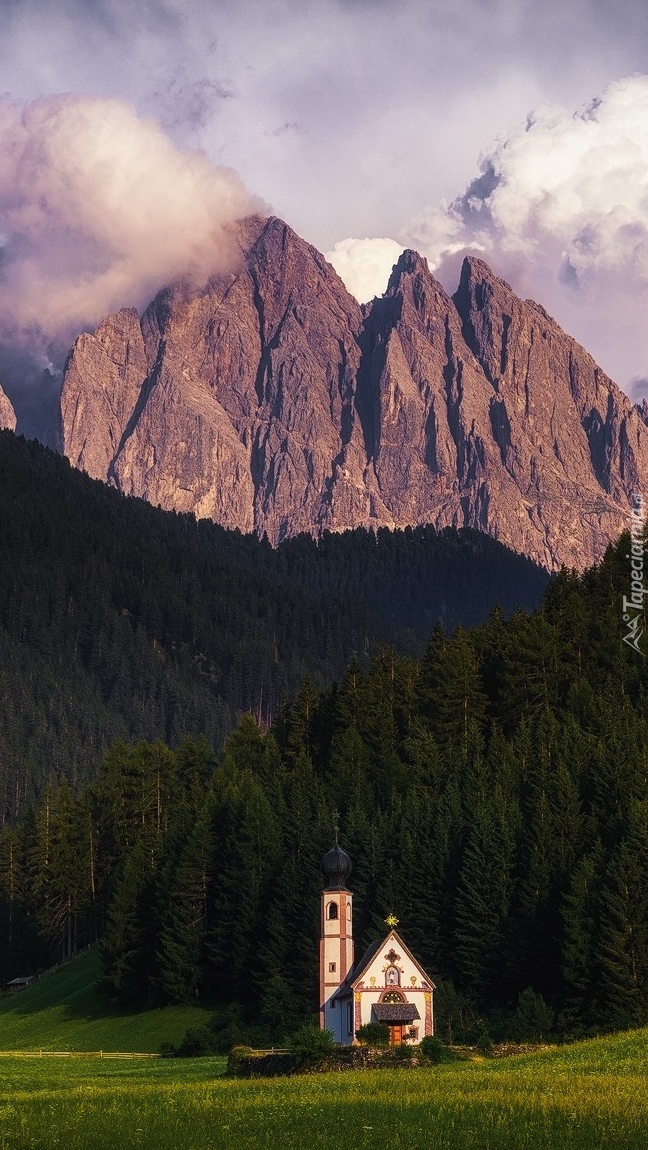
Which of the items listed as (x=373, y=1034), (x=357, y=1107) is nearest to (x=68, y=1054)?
(x=373, y=1034)

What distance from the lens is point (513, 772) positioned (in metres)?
113

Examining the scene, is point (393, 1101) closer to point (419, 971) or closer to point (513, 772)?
point (419, 971)

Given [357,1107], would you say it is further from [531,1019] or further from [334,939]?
[334,939]

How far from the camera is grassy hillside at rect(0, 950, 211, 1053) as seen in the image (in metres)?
101

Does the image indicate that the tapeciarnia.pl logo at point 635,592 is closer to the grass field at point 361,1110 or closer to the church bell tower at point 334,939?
the church bell tower at point 334,939

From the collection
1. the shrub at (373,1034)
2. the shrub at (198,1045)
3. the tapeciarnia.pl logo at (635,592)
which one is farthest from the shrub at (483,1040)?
the tapeciarnia.pl logo at (635,592)

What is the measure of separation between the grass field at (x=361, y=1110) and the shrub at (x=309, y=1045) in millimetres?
2349

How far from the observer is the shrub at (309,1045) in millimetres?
64500

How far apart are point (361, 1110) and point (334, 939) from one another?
3923cm

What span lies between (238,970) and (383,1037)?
3012 cm

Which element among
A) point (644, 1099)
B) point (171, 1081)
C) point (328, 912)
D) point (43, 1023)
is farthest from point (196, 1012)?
point (644, 1099)

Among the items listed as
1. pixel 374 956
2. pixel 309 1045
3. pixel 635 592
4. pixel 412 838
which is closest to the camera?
pixel 309 1045

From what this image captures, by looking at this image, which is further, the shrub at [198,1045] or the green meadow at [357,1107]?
the shrub at [198,1045]

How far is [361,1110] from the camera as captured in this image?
150 feet
